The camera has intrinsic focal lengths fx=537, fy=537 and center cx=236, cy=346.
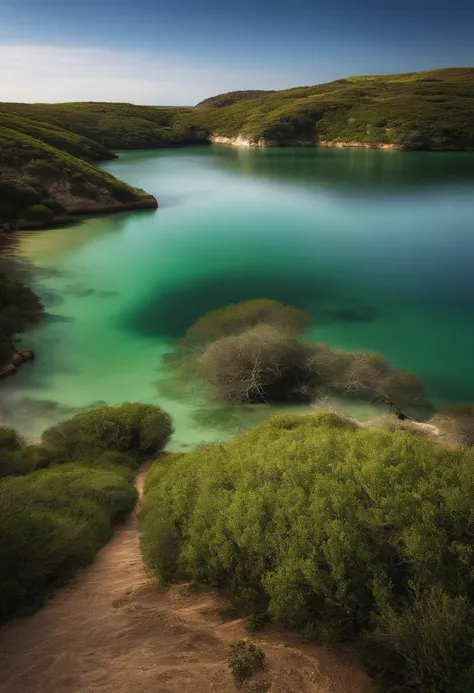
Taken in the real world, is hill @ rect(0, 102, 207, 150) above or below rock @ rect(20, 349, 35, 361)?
above

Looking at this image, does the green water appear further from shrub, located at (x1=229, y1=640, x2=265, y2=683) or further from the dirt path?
shrub, located at (x1=229, y1=640, x2=265, y2=683)

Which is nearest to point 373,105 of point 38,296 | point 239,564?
point 38,296

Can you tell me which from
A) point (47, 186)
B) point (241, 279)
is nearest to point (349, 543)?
point (241, 279)

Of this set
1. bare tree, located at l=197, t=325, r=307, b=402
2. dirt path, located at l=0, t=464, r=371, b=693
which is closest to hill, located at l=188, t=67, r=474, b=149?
bare tree, located at l=197, t=325, r=307, b=402

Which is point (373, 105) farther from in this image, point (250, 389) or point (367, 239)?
point (250, 389)

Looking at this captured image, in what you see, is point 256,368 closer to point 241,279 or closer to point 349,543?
point 349,543

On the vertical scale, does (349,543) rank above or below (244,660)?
above
